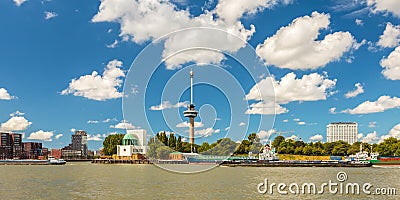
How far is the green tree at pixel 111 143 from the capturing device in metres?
117

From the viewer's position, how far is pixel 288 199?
23.6m

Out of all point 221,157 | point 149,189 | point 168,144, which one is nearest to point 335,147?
point 221,157

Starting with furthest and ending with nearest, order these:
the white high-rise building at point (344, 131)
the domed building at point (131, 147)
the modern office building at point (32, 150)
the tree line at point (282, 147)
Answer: the white high-rise building at point (344, 131) → the modern office building at point (32, 150) → the domed building at point (131, 147) → the tree line at point (282, 147)

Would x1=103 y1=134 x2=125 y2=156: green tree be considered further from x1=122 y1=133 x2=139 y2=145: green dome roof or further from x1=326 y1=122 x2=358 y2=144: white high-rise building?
x1=326 y1=122 x2=358 y2=144: white high-rise building

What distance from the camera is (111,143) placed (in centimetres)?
11788

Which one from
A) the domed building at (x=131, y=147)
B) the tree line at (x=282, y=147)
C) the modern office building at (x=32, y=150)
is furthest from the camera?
the modern office building at (x=32, y=150)

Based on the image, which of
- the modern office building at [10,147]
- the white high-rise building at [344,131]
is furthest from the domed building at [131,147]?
the white high-rise building at [344,131]

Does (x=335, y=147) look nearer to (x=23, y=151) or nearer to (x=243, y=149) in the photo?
(x=243, y=149)

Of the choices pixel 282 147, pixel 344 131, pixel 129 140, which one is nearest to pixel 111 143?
pixel 129 140

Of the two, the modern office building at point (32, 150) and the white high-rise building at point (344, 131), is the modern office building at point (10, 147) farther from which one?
the white high-rise building at point (344, 131)

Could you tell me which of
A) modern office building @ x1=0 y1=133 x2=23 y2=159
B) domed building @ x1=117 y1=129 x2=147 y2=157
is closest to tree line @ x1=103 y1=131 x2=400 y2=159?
domed building @ x1=117 y1=129 x2=147 y2=157

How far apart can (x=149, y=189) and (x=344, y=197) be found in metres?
11.4

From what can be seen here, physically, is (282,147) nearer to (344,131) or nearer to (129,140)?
(129,140)

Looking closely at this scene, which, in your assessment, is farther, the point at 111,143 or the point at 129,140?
the point at 111,143
